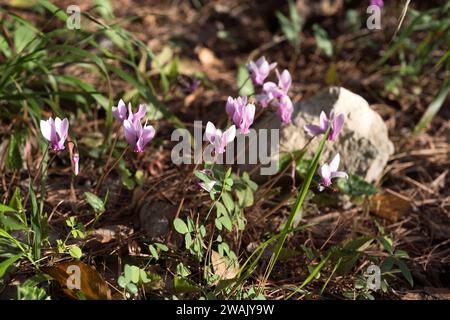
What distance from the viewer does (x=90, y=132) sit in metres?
2.69

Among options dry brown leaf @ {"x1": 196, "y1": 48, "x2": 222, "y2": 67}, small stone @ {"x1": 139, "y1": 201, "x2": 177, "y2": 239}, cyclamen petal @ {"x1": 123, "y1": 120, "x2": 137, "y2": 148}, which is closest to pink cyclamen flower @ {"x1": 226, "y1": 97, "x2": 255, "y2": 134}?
cyclamen petal @ {"x1": 123, "y1": 120, "x2": 137, "y2": 148}

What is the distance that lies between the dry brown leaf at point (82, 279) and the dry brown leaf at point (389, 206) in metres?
1.21

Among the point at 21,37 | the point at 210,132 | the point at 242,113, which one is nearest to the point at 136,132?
the point at 210,132

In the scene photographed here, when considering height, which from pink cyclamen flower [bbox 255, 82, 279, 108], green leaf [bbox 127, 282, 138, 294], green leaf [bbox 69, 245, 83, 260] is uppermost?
pink cyclamen flower [bbox 255, 82, 279, 108]

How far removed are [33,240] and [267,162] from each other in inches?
36.7

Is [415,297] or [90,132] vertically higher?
[90,132]

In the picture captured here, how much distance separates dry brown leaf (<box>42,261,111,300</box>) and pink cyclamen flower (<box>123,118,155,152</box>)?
0.39 m

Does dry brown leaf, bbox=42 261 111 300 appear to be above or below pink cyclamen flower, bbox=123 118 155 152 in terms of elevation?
below

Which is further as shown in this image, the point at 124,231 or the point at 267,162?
the point at 267,162

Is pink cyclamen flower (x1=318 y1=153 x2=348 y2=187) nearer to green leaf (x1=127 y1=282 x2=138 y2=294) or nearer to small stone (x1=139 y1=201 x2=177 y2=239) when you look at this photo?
small stone (x1=139 y1=201 x2=177 y2=239)

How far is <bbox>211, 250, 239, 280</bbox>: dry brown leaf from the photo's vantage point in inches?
76.9

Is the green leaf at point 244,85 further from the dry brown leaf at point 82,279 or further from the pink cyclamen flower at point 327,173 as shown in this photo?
the dry brown leaf at point 82,279
